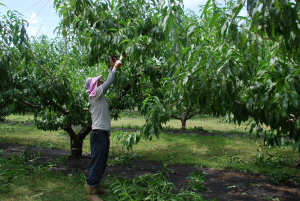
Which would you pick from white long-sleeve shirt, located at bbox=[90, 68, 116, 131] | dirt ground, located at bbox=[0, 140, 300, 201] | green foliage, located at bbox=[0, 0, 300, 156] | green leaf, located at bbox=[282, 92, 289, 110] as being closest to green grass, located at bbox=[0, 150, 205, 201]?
dirt ground, located at bbox=[0, 140, 300, 201]

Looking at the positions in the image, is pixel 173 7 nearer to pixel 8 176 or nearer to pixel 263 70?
pixel 263 70

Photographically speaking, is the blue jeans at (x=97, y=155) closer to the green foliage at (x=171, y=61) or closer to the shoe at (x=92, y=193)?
the shoe at (x=92, y=193)

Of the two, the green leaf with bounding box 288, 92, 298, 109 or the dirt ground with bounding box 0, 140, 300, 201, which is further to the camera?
the dirt ground with bounding box 0, 140, 300, 201

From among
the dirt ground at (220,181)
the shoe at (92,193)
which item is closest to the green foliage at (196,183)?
the dirt ground at (220,181)

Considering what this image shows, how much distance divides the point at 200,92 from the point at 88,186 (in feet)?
6.96

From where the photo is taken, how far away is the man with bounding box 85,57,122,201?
318cm

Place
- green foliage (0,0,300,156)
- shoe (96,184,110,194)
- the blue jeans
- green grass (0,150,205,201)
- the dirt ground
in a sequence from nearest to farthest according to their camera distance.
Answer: green foliage (0,0,300,156) → the blue jeans → green grass (0,150,205,201) → shoe (96,184,110,194) → the dirt ground

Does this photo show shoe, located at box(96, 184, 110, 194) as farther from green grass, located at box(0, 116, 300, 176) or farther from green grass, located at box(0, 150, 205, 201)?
green grass, located at box(0, 116, 300, 176)

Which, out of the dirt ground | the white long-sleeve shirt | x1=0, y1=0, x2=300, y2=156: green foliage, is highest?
x1=0, y1=0, x2=300, y2=156: green foliage

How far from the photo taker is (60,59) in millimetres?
5414

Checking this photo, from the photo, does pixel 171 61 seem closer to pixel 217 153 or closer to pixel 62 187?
pixel 62 187

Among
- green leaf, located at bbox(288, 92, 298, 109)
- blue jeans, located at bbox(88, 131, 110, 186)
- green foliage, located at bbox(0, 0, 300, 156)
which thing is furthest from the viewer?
blue jeans, located at bbox(88, 131, 110, 186)

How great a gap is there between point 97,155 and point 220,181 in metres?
2.64

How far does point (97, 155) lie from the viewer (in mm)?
3178
